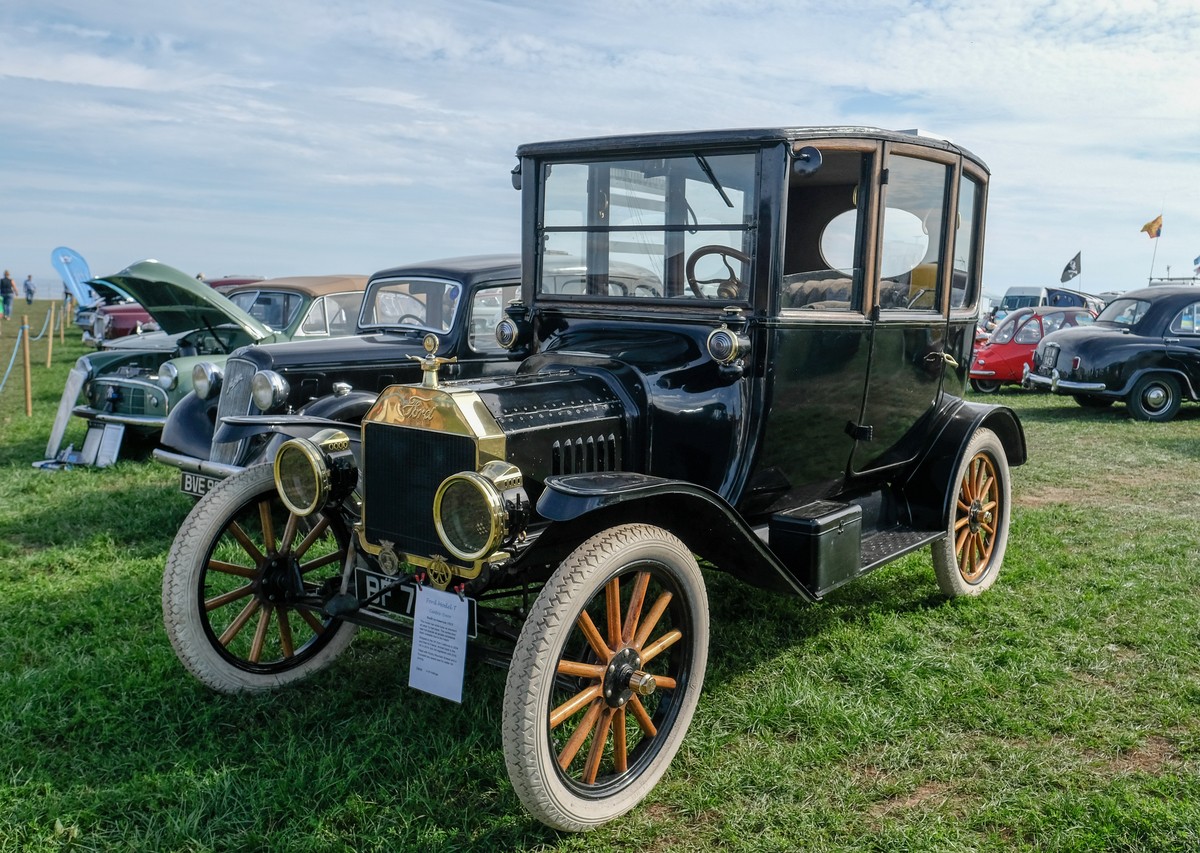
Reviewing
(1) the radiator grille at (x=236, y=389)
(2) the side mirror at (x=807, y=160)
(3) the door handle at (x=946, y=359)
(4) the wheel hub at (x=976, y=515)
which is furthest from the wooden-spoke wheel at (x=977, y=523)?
(1) the radiator grille at (x=236, y=389)

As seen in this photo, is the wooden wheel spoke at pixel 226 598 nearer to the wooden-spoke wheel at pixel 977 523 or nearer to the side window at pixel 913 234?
the side window at pixel 913 234

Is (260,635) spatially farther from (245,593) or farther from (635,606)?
(635,606)

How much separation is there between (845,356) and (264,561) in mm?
2363

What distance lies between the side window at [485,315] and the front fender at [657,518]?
350 cm

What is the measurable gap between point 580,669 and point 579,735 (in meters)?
0.20

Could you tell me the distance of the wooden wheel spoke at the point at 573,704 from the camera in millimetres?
2598

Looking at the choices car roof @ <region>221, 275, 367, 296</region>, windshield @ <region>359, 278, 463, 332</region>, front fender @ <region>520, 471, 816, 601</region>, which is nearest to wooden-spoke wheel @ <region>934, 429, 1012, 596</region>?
front fender @ <region>520, 471, 816, 601</region>

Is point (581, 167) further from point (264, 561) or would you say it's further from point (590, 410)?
point (264, 561)

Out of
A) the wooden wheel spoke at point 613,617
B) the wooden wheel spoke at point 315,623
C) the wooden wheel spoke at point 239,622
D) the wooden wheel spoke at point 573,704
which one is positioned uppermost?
the wooden wheel spoke at point 613,617

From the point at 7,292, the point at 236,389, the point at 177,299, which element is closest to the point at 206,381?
the point at 236,389

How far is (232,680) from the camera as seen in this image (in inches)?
133

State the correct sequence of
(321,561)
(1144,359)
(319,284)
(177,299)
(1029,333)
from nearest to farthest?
(321,561), (177,299), (319,284), (1144,359), (1029,333)

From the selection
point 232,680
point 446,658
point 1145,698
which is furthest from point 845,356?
point 232,680

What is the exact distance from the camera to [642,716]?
9.45 feet
